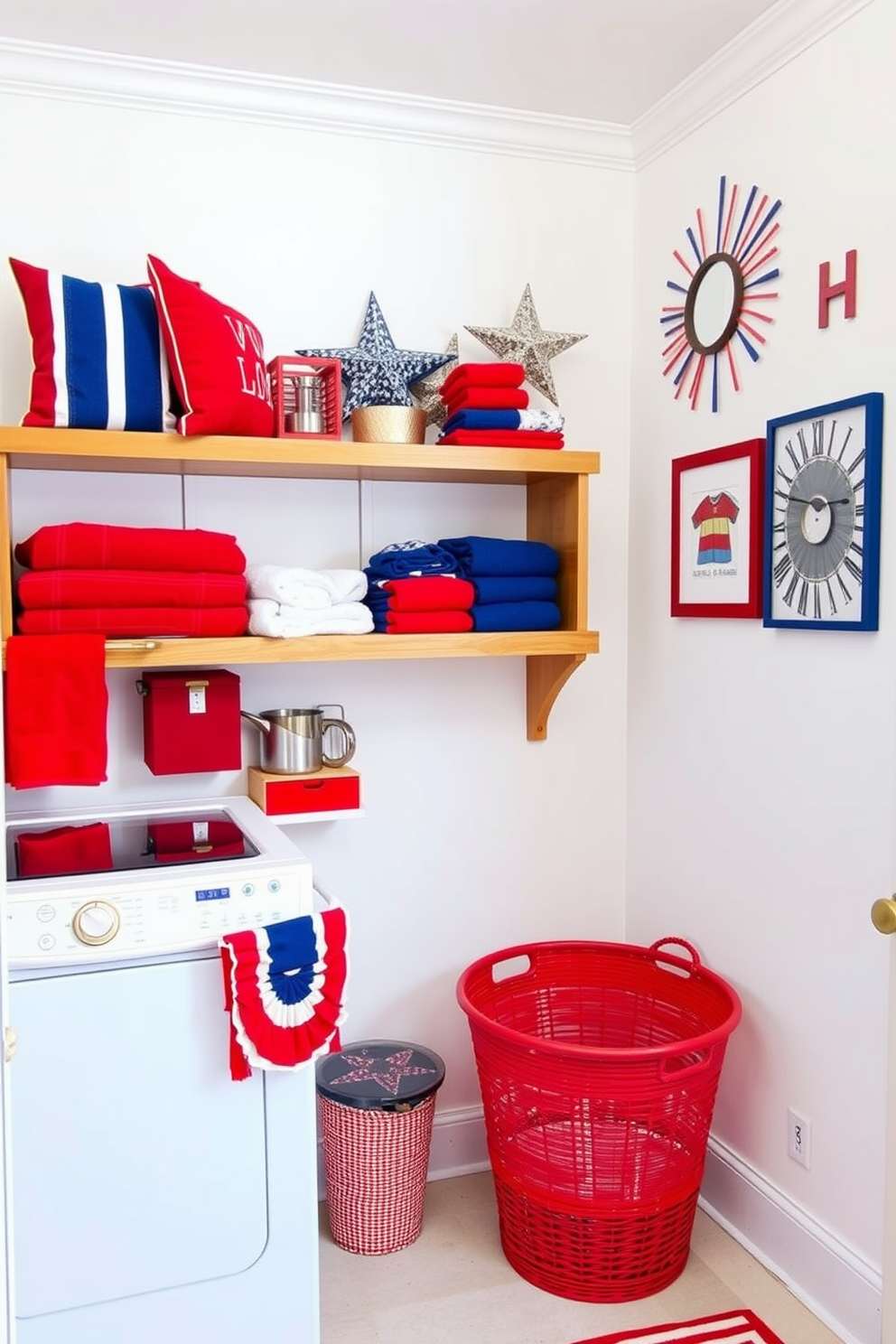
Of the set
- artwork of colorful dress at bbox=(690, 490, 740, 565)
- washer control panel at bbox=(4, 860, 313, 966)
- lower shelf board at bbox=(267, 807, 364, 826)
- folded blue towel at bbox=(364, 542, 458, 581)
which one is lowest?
washer control panel at bbox=(4, 860, 313, 966)

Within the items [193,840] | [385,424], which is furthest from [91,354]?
[193,840]

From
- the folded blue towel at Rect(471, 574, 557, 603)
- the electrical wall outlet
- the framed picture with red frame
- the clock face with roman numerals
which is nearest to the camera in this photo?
the clock face with roman numerals

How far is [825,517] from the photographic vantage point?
6.64 ft

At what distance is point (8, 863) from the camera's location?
192 centimetres

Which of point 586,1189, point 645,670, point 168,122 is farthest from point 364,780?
point 168,122

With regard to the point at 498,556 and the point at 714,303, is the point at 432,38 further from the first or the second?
the point at 498,556

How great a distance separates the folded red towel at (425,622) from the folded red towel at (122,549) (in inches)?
14.2

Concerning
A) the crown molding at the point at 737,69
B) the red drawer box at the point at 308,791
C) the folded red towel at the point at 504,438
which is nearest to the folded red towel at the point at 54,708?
the red drawer box at the point at 308,791

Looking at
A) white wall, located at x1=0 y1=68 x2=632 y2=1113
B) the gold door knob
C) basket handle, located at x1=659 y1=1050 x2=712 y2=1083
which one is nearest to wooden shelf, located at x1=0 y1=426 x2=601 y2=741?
white wall, located at x1=0 y1=68 x2=632 y2=1113

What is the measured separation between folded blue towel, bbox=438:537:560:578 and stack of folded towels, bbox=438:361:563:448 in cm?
21

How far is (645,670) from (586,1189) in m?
1.18

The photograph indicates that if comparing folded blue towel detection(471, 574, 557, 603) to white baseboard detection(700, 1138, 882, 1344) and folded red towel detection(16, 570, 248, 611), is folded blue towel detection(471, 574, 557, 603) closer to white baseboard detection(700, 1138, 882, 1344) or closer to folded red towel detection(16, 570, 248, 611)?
folded red towel detection(16, 570, 248, 611)

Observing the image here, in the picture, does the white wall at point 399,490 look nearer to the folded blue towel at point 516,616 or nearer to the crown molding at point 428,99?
the crown molding at point 428,99

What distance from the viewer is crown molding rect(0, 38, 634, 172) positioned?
2219 millimetres
